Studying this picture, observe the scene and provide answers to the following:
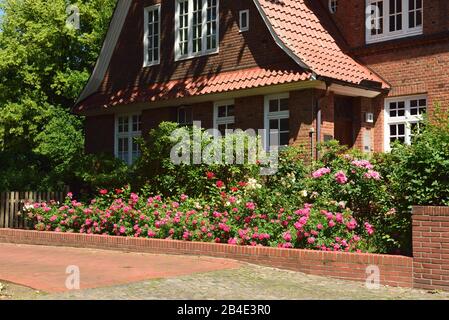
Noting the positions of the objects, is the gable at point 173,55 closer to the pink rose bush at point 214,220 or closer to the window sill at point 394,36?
the window sill at point 394,36

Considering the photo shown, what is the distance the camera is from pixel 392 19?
1788cm

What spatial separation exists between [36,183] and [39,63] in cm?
952

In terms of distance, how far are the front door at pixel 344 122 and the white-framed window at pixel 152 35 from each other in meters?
6.72

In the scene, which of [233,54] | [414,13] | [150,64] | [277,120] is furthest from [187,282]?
[150,64]

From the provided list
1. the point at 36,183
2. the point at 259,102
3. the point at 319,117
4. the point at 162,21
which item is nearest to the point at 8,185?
the point at 36,183

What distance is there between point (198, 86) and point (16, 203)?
6.24 m

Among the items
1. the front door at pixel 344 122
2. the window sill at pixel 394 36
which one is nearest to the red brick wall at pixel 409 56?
the window sill at pixel 394 36

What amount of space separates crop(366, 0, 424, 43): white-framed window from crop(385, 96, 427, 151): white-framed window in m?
1.80

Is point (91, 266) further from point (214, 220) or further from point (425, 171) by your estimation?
point (425, 171)

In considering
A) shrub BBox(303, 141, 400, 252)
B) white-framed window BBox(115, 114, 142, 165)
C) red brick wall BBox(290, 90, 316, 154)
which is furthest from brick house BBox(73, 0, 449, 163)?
shrub BBox(303, 141, 400, 252)

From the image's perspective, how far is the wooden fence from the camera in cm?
1703

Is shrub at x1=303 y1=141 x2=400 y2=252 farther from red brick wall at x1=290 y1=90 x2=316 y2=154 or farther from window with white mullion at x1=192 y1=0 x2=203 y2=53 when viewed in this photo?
window with white mullion at x1=192 y1=0 x2=203 y2=53

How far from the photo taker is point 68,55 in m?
29.5

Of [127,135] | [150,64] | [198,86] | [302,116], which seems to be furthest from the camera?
[127,135]
